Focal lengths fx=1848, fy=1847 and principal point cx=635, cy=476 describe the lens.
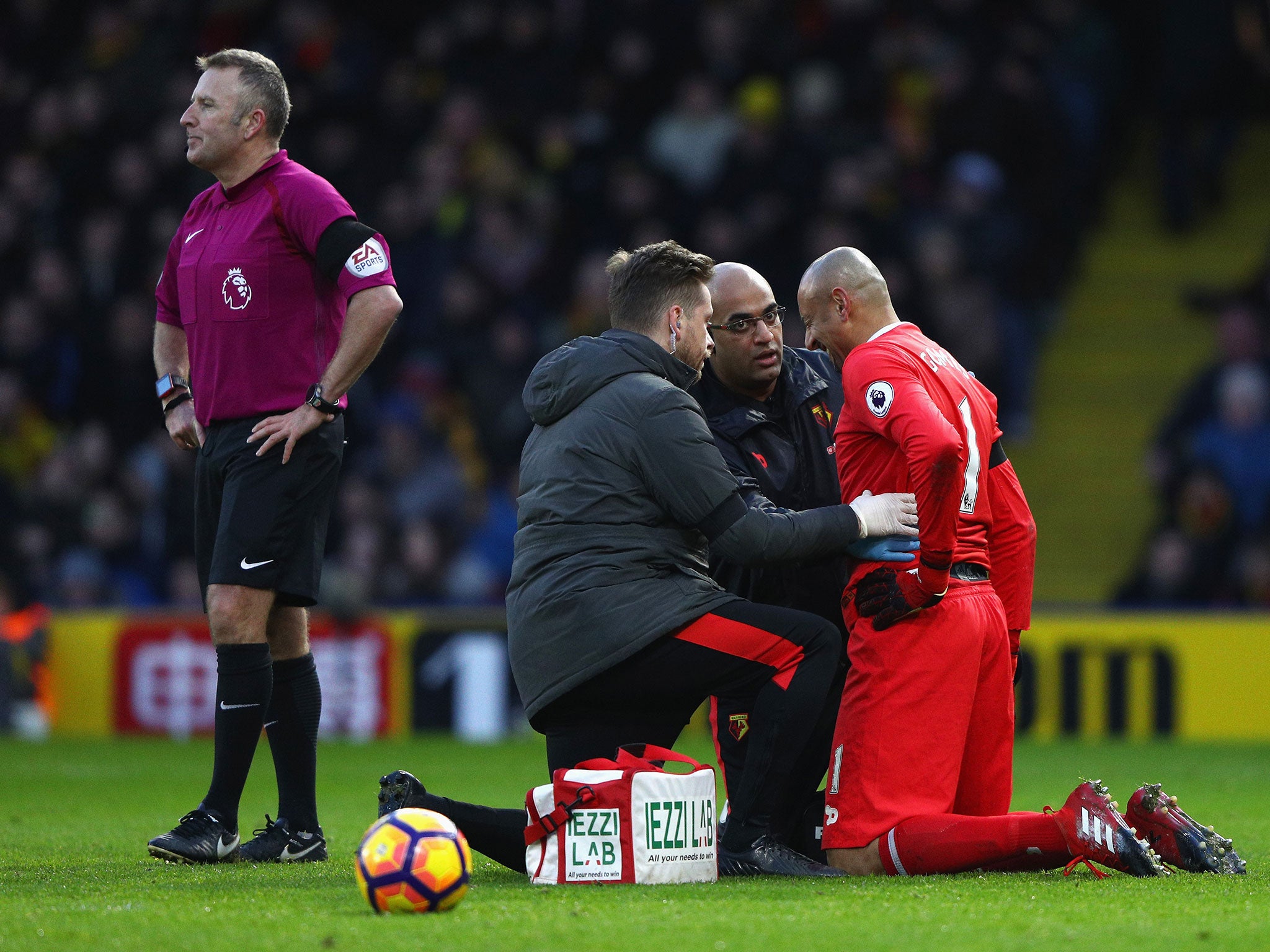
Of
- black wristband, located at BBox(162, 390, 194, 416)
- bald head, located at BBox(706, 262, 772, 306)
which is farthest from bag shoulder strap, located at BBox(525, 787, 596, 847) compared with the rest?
black wristband, located at BBox(162, 390, 194, 416)

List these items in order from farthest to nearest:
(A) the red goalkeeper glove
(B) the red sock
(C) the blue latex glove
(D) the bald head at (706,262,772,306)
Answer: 1. (D) the bald head at (706,262,772,306)
2. (C) the blue latex glove
3. (A) the red goalkeeper glove
4. (B) the red sock

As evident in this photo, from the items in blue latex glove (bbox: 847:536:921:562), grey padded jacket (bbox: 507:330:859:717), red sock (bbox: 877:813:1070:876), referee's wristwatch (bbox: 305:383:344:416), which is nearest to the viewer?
red sock (bbox: 877:813:1070:876)

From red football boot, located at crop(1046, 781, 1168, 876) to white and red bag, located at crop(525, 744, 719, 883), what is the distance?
94 centimetres

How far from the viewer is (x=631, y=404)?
5.16 meters

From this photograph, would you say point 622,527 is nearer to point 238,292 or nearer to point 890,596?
point 890,596

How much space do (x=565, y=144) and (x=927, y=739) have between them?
10925mm

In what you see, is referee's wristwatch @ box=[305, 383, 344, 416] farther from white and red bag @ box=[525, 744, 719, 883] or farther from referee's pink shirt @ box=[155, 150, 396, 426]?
white and red bag @ box=[525, 744, 719, 883]

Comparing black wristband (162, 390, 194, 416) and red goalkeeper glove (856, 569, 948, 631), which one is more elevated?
black wristband (162, 390, 194, 416)

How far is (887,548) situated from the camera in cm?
531

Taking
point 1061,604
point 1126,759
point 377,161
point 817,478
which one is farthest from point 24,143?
point 817,478

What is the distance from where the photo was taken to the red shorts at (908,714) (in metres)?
5.22

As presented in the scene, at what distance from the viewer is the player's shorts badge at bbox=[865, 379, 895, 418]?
17.1 feet

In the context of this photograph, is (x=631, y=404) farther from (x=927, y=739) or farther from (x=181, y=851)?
(x=181, y=851)

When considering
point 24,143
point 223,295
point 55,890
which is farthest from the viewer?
point 24,143
